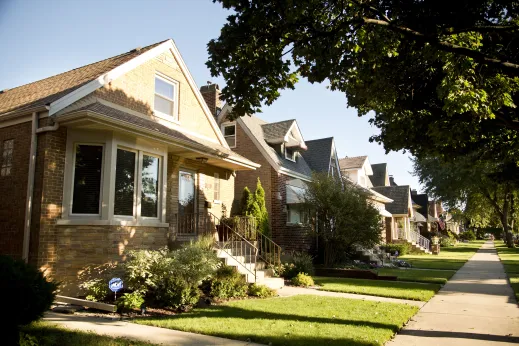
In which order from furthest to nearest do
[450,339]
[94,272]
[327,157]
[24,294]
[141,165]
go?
[327,157]
[141,165]
[94,272]
[450,339]
[24,294]

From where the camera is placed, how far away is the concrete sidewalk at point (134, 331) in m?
6.18

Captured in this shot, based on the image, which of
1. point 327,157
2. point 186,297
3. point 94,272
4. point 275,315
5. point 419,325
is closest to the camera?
point 419,325

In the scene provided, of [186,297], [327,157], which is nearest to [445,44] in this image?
[186,297]

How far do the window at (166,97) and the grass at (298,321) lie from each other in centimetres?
725

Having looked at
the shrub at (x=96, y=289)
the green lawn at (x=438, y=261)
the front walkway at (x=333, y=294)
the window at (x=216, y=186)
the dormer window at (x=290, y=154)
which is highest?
the dormer window at (x=290, y=154)

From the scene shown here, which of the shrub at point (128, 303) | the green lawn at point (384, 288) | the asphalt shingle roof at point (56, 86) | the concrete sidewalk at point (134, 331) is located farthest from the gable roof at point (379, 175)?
the concrete sidewalk at point (134, 331)

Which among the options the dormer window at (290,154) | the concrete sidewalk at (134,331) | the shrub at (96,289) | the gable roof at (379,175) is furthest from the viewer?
the gable roof at (379,175)

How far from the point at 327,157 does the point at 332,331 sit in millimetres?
19045

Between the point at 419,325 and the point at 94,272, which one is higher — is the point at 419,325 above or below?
below

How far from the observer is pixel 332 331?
6.90m

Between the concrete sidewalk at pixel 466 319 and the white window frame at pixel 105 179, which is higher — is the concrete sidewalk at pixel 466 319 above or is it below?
below

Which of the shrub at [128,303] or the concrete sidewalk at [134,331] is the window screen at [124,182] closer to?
the shrub at [128,303]

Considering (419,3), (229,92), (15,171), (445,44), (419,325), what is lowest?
(419,325)

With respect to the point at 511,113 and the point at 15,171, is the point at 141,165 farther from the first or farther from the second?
the point at 511,113
